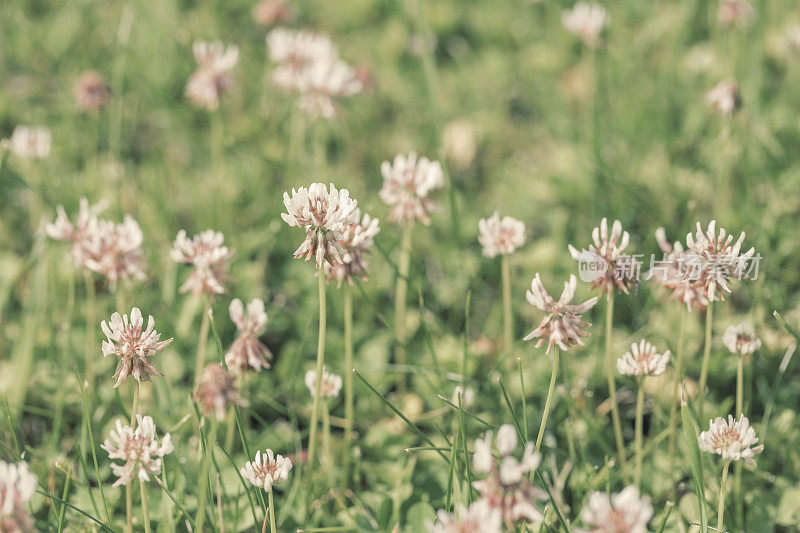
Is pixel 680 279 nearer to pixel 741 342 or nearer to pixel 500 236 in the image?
pixel 741 342

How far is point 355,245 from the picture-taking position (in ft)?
5.59

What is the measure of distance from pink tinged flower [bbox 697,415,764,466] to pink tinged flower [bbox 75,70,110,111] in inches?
102

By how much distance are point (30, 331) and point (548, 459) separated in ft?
4.85

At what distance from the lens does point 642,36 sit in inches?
141

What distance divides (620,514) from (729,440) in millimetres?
489

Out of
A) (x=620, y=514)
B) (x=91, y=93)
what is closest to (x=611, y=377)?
(x=620, y=514)

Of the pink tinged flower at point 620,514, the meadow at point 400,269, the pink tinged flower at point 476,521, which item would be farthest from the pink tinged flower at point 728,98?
the pink tinged flower at point 476,521

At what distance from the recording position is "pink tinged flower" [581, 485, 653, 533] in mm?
1182

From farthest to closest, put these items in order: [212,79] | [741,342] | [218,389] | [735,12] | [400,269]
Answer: [735,12] < [212,79] < [400,269] < [741,342] < [218,389]

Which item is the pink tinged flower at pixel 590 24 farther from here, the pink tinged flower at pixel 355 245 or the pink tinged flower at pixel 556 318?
the pink tinged flower at pixel 556 318

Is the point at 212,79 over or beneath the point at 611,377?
over

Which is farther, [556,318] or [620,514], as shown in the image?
[556,318]

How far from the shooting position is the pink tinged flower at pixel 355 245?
65.7 inches

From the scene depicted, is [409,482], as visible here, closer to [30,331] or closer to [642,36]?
[30,331]
